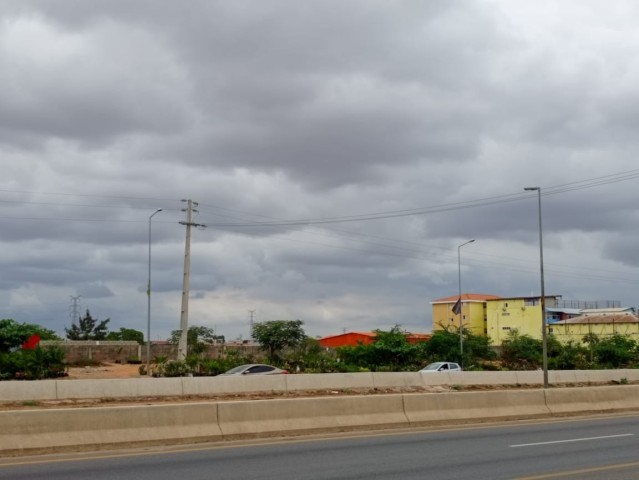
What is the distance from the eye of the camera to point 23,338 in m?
55.5

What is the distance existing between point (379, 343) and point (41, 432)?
4743cm

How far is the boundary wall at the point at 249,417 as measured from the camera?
14.9 meters

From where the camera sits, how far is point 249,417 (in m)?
17.9

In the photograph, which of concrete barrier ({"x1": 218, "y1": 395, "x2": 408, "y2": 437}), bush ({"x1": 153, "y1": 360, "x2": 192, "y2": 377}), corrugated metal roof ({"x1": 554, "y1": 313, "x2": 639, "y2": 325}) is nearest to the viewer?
concrete barrier ({"x1": 218, "y1": 395, "x2": 408, "y2": 437})

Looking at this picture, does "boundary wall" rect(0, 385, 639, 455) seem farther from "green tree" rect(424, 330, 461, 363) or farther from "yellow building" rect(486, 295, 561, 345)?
"yellow building" rect(486, 295, 561, 345)

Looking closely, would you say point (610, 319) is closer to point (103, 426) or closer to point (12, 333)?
point (12, 333)

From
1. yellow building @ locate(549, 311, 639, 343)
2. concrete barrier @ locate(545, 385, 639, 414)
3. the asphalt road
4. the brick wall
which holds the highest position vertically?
yellow building @ locate(549, 311, 639, 343)

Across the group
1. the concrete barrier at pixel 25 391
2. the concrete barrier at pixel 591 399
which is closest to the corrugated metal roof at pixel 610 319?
the concrete barrier at pixel 591 399

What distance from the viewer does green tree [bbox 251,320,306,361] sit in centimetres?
7081

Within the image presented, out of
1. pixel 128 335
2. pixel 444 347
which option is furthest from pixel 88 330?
pixel 444 347

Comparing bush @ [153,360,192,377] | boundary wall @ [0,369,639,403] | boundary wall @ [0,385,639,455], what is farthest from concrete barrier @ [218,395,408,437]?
bush @ [153,360,192,377]

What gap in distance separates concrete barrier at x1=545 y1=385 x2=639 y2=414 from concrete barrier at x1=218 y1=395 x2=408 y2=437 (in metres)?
6.74

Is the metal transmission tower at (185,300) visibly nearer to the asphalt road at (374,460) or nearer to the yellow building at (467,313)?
the asphalt road at (374,460)

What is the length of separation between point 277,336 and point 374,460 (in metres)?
56.6
